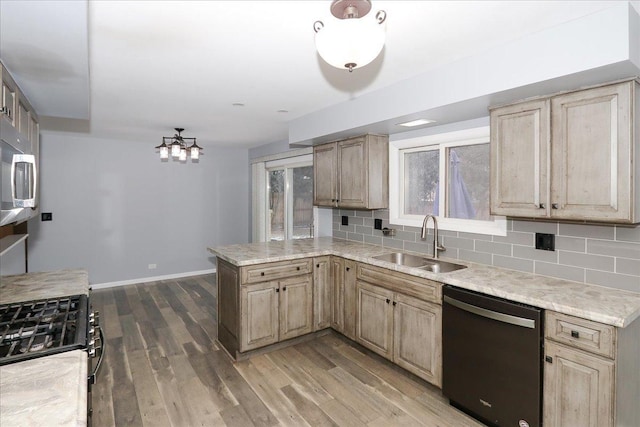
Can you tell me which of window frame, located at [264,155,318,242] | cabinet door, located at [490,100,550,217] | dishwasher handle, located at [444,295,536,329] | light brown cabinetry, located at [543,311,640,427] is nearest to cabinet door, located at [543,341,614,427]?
light brown cabinetry, located at [543,311,640,427]

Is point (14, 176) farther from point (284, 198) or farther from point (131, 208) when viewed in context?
point (131, 208)

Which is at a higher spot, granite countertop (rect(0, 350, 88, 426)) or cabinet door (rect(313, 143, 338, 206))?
cabinet door (rect(313, 143, 338, 206))

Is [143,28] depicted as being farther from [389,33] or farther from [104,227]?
[104,227]

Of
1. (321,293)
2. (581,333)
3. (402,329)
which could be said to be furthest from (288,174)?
(581,333)

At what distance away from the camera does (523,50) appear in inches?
76.7

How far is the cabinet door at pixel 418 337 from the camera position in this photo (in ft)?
8.22

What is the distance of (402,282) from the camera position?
2736 mm

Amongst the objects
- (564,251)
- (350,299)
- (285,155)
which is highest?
(285,155)

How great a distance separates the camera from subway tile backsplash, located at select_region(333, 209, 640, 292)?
6.81 feet

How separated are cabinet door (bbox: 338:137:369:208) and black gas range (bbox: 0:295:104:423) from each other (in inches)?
94.4

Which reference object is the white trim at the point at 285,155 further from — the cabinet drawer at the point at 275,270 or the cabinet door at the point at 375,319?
the cabinet door at the point at 375,319

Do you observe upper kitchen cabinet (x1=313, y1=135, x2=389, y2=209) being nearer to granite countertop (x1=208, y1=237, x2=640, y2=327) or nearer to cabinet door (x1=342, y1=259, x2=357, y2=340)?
granite countertop (x1=208, y1=237, x2=640, y2=327)

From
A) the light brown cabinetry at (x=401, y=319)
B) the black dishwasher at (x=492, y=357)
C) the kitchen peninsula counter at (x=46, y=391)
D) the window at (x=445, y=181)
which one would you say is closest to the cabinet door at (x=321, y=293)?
the light brown cabinetry at (x=401, y=319)

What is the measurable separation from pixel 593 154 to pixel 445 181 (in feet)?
4.24
